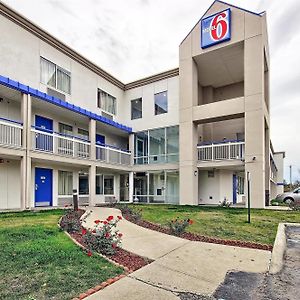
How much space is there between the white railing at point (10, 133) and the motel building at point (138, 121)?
0.15 ft

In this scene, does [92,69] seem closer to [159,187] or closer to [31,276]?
[159,187]

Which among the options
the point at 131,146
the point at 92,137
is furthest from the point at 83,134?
the point at 131,146

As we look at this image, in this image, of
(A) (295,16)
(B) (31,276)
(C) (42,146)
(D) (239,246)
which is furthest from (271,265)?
(A) (295,16)

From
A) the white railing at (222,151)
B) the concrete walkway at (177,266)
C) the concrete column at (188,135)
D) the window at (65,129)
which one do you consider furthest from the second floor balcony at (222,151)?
the concrete walkway at (177,266)

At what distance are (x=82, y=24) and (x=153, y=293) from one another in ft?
57.2

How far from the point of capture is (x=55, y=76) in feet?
54.4

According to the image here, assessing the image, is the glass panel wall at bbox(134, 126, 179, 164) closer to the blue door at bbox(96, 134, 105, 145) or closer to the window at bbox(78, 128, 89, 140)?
the blue door at bbox(96, 134, 105, 145)

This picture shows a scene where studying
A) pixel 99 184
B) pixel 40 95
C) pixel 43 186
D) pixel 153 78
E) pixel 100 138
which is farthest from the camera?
pixel 153 78

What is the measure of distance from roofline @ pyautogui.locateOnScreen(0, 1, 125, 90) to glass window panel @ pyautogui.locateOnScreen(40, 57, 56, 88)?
1.28 m

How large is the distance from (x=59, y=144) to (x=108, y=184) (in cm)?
730

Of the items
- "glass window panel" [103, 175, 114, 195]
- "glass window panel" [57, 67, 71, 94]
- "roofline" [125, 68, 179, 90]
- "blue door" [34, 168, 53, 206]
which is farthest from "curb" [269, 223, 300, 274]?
"roofline" [125, 68, 179, 90]

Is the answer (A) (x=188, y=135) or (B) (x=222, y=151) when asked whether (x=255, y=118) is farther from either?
(A) (x=188, y=135)

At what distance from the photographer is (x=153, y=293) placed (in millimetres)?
3824

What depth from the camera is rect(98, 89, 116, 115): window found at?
2080cm
